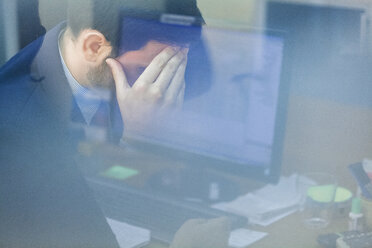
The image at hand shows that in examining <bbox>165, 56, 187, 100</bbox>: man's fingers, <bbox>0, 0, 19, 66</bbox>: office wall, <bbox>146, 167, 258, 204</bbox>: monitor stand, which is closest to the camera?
<bbox>0, 0, 19, 66</bbox>: office wall

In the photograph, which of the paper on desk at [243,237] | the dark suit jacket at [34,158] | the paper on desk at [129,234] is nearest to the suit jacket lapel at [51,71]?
the dark suit jacket at [34,158]

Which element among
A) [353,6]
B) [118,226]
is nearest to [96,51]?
[118,226]

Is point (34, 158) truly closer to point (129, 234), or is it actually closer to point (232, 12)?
point (129, 234)

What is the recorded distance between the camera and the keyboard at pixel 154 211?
105cm

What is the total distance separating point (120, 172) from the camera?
1270mm

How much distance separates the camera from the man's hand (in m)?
1.01

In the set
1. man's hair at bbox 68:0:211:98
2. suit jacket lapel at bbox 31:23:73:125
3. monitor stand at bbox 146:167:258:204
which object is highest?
man's hair at bbox 68:0:211:98

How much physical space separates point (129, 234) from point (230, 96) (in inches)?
11.7

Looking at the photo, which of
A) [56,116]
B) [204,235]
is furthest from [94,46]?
[204,235]

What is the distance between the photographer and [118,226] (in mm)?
1052

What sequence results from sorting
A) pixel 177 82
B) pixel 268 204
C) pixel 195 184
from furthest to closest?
pixel 195 184
pixel 268 204
pixel 177 82

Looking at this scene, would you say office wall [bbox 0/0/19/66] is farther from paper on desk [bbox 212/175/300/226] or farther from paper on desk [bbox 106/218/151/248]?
paper on desk [bbox 212/175/300/226]

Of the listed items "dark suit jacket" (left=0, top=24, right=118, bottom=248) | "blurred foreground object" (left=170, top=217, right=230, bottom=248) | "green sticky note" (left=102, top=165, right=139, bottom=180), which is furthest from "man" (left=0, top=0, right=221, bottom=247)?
"green sticky note" (left=102, top=165, right=139, bottom=180)

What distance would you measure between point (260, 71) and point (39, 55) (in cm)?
37
